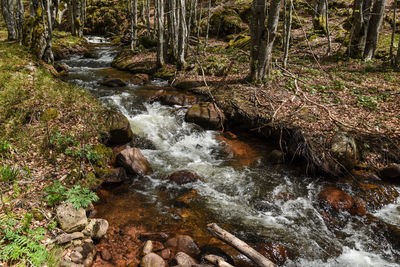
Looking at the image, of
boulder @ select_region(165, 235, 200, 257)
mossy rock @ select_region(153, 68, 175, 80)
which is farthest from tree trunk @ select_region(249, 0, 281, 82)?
boulder @ select_region(165, 235, 200, 257)

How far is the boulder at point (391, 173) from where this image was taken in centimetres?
649

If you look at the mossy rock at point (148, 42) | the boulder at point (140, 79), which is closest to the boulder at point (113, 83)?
the boulder at point (140, 79)

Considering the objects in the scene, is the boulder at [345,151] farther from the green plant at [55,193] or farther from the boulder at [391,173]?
the green plant at [55,193]

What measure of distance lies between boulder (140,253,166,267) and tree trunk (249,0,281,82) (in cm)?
784

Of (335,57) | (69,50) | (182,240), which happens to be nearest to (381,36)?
(335,57)

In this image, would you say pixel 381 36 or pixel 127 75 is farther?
pixel 381 36

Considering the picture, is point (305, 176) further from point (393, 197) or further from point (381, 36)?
point (381, 36)

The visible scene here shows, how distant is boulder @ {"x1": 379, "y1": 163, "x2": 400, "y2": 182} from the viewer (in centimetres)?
649

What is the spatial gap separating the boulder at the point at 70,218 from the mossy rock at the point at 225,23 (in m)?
21.4

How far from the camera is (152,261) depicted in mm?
4121

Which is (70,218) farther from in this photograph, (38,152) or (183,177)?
(183,177)

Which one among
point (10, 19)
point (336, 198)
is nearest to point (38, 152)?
point (336, 198)

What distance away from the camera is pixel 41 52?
1269cm

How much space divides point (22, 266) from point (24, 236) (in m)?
0.56
